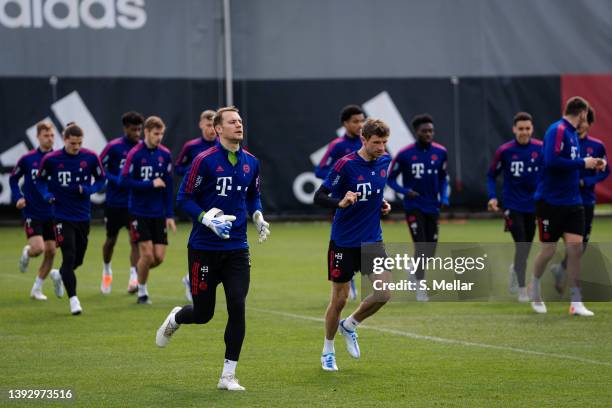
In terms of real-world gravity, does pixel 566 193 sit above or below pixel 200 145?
below

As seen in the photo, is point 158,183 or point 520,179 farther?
point 520,179

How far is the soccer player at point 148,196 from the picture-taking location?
15336 mm

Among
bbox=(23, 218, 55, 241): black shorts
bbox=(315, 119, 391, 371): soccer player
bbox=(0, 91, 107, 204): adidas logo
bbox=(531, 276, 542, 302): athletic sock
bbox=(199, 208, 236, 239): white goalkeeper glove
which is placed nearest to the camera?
bbox=(199, 208, 236, 239): white goalkeeper glove

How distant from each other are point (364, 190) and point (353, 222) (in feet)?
1.04

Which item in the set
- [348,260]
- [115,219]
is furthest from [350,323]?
[115,219]

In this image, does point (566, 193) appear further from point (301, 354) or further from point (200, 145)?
point (200, 145)

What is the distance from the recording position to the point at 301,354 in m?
11.4

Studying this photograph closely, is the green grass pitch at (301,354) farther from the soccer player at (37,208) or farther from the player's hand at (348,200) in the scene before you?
the player's hand at (348,200)

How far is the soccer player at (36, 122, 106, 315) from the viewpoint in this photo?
1454 cm

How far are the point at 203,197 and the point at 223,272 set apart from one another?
67cm

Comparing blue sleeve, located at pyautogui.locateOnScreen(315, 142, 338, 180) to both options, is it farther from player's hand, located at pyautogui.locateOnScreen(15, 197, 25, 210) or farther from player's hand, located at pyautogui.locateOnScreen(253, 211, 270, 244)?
player's hand, located at pyautogui.locateOnScreen(253, 211, 270, 244)

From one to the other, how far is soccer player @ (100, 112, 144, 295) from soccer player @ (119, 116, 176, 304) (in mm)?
821

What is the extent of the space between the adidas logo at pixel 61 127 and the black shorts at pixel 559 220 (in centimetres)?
1654

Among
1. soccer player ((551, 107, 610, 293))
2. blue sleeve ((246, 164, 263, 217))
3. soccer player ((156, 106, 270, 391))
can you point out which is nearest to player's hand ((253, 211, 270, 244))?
soccer player ((156, 106, 270, 391))
